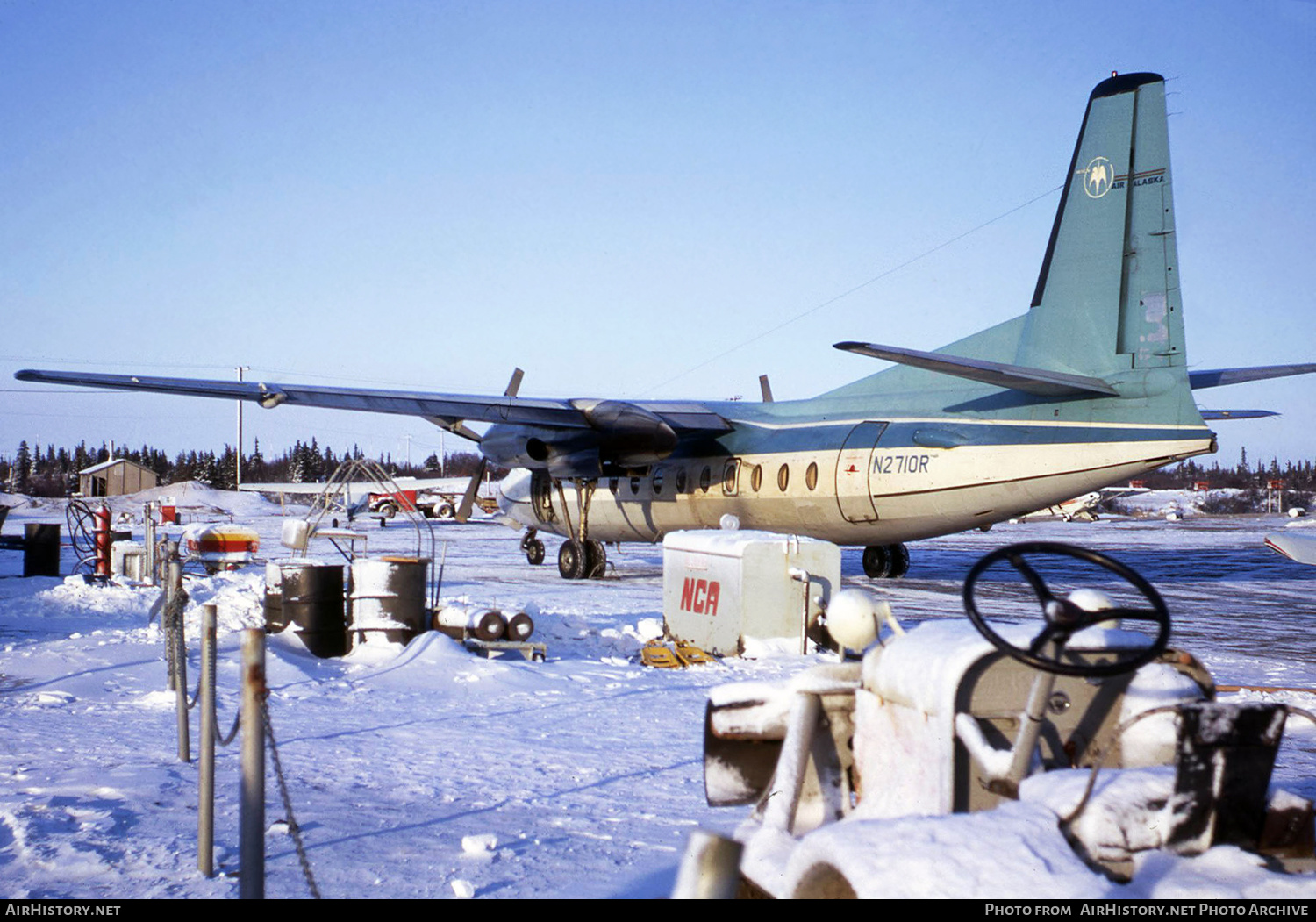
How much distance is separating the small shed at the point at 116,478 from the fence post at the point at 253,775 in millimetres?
75545

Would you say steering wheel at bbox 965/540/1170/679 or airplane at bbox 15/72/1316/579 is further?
airplane at bbox 15/72/1316/579

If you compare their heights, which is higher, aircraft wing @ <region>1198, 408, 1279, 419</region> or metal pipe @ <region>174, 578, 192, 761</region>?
aircraft wing @ <region>1198, 408, 1279, 419</region>

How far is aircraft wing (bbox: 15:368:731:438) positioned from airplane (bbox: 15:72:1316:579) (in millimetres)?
42

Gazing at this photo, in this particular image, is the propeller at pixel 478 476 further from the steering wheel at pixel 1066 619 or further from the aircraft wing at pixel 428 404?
the steering wheel at pixel 1066 619

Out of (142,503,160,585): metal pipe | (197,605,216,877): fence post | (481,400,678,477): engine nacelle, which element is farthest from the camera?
(481,400,678,477): engine nacelle

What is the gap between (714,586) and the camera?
1224 cm

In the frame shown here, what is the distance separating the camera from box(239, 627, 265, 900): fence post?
136 inches

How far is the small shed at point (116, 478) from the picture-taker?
238 feet

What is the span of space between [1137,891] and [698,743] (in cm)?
508

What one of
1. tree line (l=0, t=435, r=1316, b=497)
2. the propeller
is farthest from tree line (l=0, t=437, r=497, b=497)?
the propeller

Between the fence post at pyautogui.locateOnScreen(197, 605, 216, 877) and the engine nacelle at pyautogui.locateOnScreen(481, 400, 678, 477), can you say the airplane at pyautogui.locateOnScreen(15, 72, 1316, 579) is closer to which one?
the engine nacelle at pyautogui.locateOnScreen(481, 400, 678, 477)

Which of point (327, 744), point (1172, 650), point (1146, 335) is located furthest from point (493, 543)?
point (1172, 650)

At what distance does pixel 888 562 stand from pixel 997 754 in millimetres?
18798
